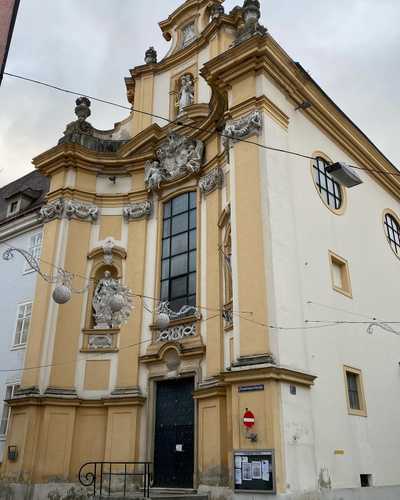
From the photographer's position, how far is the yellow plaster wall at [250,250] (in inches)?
484

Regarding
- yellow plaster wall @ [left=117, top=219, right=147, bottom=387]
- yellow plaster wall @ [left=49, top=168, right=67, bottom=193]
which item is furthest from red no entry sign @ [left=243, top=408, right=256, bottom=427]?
yellow plaster wall @ [left=49, top=168, right=67, bottom=193]

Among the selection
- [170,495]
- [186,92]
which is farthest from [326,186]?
[170,495]

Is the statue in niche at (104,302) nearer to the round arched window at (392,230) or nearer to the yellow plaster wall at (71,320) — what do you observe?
the yellow plaster wall at (71,320)

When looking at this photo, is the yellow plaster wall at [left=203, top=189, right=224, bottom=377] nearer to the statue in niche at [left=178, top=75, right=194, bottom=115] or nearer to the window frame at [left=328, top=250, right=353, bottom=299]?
the window frame at [left=328, top=250, right=353, bottom=299]

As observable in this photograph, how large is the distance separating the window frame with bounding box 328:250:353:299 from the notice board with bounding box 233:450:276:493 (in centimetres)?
581

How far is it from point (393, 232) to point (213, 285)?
9.80 m

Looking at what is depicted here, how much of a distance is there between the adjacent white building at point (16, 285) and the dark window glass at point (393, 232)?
13.2 meters

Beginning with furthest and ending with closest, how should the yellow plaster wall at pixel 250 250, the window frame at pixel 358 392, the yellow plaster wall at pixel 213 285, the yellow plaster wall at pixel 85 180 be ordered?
the yellow plaster wall at pixel 85 180 → the yellow plaster wall at pixel 213 285 → the window frame at pixel 358 392 → the yellow plaster wall at pixel 250 250

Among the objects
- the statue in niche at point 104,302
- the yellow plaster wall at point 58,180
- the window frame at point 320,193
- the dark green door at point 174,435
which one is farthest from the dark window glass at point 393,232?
the yellow plaster wall at point 58,180

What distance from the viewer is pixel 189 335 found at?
1538 centimetres

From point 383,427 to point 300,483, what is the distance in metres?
5.07

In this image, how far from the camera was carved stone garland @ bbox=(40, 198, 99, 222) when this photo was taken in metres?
18.5

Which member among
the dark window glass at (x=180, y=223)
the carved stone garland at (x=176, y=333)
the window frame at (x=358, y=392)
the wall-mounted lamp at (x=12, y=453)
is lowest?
the wall-mounted lamp at (x=12, y=453)

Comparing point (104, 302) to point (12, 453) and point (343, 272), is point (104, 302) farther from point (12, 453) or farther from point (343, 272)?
point (343, 272)
